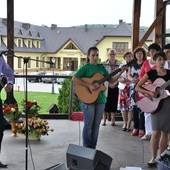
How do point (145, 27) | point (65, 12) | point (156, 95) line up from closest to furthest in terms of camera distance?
point (156, 95)
point (145, 27)
point (65, 12)


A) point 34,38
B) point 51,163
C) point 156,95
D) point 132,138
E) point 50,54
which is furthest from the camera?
point 34,38

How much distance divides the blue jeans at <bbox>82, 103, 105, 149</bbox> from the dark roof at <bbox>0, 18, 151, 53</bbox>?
3937mm

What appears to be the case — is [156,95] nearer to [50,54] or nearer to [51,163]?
[51,163]

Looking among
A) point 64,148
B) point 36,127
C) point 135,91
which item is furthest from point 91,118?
point 36,127

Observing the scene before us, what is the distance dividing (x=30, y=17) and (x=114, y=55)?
192 inches

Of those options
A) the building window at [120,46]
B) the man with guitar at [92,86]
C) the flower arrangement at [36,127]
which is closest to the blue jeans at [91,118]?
the man with guitar at [92,86]

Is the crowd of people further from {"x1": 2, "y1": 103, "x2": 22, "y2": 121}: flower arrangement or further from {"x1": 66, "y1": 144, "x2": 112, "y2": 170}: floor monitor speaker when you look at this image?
{"x1": 2, "y1": 103, "x2": 22, "y2": 121}: flower arrangement

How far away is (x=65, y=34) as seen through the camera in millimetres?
10195

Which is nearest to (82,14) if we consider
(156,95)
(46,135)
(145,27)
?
(145,27)

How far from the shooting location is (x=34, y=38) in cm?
927

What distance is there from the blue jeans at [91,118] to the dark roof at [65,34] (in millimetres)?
3937

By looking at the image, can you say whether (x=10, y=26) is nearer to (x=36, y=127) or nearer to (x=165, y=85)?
(x=36, y=127)

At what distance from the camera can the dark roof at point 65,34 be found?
857cm

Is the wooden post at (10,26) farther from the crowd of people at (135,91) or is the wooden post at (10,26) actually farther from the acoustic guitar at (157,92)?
the acoustic guitar at (157,92)
